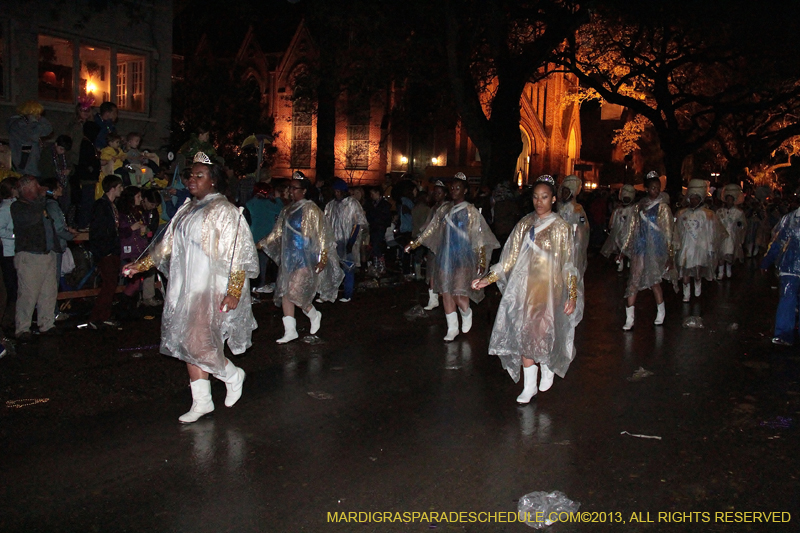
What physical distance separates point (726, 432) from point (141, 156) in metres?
9.41

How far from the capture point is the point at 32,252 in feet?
27.7

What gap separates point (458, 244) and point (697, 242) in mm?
7150

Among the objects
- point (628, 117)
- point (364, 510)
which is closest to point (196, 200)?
point (364, 510)

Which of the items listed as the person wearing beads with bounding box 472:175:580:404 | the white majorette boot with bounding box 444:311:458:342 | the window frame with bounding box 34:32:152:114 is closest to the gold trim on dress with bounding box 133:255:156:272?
the person wearing beads with bounding box 472:175:580:404

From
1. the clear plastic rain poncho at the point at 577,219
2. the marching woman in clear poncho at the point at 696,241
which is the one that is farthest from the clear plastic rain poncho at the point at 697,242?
the clear plastic rain poncho at the point at 577,219

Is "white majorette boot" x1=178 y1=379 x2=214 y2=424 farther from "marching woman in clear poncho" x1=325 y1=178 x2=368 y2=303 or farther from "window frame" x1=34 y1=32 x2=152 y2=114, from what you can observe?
"window frame" x1=34 y1=32 x2=152 y2=114

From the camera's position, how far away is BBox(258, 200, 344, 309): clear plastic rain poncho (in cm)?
860

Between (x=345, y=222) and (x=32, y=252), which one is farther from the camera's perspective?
(x=345, y=222)

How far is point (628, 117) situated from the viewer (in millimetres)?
66125

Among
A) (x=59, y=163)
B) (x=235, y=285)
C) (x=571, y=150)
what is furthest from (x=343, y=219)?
(x=571, y=150)

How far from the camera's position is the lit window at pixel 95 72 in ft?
52.7

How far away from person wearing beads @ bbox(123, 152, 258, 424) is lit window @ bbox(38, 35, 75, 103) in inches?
455

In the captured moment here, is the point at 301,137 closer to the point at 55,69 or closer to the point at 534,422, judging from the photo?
the point at 55,69

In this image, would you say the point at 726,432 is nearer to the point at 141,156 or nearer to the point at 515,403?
the point at 515,403
